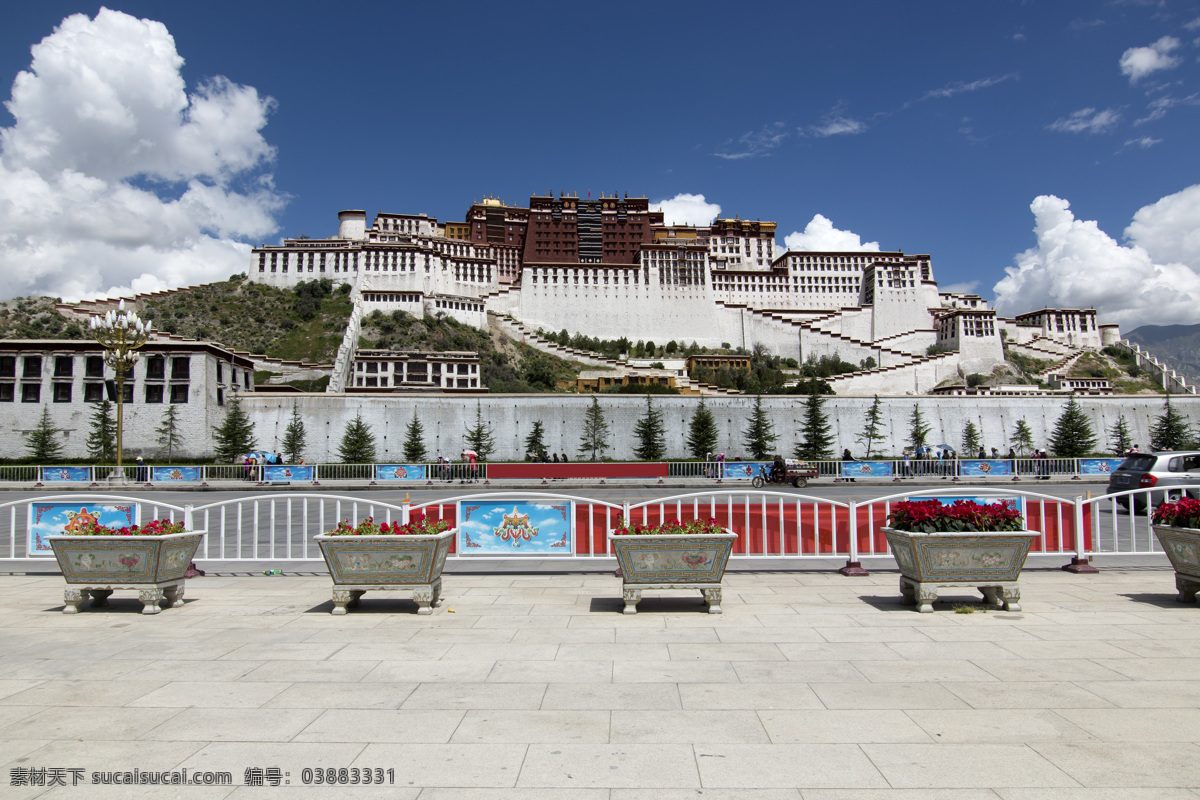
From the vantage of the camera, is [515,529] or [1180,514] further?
[515,529]

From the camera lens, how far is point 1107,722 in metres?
4.12

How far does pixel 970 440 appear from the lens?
48.0 m

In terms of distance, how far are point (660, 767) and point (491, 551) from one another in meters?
6.45

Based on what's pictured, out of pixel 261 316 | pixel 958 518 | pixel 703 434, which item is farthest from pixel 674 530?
pixel 261 316

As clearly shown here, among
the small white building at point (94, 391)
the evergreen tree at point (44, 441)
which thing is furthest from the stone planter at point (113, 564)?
the evergreen tree at point (44, 441)

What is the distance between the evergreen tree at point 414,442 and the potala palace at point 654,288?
28.0 metres

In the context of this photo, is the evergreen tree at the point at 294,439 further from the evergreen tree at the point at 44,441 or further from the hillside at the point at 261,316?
the hillside at the point at 261,316

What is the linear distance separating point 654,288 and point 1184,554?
80.6m

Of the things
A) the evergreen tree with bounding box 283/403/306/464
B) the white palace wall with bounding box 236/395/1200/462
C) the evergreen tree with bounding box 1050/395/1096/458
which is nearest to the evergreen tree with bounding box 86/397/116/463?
the white palace wall with bounding box 236/395/1200/462

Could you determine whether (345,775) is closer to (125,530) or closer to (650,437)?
(125,530)

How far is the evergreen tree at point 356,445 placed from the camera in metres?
43.7

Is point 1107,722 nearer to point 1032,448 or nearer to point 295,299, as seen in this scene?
point 1032,448

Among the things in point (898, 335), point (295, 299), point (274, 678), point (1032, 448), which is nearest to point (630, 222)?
point (898, 335)

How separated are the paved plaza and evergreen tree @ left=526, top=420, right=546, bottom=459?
38.2 meters
